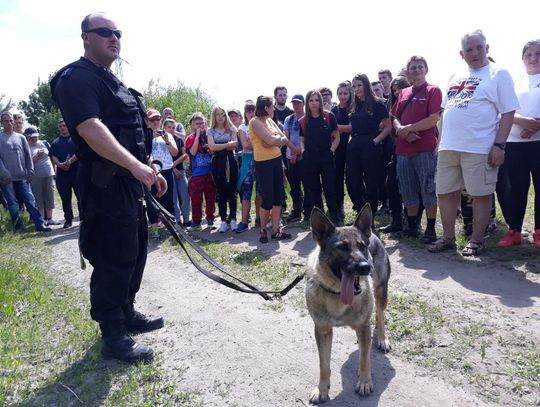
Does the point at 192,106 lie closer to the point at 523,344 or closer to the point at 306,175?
the point at 306,175

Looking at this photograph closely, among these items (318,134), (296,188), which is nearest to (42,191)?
(296,188)

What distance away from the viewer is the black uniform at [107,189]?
309 cm

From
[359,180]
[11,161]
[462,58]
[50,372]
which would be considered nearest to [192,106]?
[11,161]

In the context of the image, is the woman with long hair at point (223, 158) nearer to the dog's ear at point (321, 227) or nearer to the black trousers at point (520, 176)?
the black trousers at point (520, 176)

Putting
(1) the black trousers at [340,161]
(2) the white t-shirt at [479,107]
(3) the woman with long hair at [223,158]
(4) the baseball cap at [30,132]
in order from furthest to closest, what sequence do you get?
(4) the baseball cap at [30,132] → (1) the black trousers at [340,161] → (3) the woman with long hair at [223,158] → (2) the white t-shirt at [479,107]

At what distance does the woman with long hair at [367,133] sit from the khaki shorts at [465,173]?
134 cm

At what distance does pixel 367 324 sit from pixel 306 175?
4558mm

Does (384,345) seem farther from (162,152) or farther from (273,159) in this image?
(162,152)

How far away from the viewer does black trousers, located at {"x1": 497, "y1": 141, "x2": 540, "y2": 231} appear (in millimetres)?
5395

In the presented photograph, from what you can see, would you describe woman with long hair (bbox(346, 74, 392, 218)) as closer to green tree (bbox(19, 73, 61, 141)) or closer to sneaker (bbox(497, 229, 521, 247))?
sneaker (bbox(497, 229, 521, 247))

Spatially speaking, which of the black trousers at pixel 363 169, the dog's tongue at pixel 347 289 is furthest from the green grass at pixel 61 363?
the black trousers at pixel 363 169

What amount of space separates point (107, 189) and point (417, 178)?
14.9 feet

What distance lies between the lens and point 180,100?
20531mm

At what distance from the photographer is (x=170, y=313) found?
4449mm
